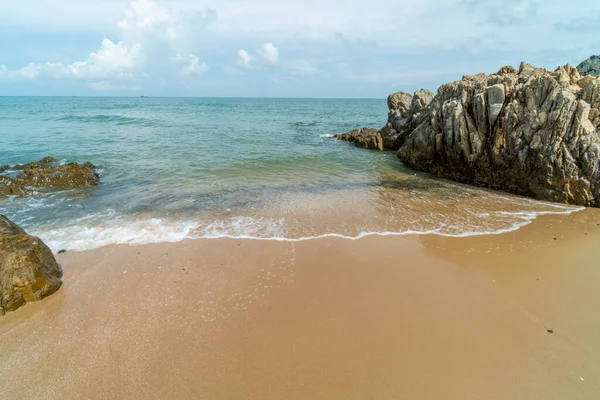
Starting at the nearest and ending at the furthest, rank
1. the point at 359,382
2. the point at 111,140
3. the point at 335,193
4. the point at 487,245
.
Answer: the point at 359,382 → the point at 487,245 → the point at 335,193 → the point at 111,140

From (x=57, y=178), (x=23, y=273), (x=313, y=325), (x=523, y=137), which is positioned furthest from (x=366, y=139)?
(x=23, y=273)

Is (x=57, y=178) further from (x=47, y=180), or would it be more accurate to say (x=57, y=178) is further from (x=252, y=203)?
(x=252, y=203)

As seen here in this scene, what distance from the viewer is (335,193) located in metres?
13.6

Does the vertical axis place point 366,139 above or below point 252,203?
above

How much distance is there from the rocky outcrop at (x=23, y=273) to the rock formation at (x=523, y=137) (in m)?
16.6

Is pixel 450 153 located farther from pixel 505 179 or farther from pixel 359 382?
pixel 359 382

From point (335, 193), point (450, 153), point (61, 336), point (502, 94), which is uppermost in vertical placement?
point (502, 94)

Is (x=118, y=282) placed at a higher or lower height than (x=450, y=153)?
lower

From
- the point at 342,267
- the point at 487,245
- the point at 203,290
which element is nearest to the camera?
the point at 203,290

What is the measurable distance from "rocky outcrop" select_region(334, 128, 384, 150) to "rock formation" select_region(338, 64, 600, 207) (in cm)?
819

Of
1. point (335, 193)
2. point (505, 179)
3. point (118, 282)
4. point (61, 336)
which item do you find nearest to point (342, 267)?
point (118, 282)

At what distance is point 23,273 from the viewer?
20.1 feet

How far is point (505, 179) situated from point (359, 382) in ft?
44.0

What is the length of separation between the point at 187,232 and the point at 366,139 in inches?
856
